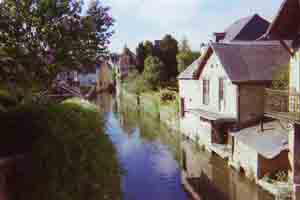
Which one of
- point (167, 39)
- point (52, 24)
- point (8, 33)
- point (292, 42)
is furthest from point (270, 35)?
point (167, 39)

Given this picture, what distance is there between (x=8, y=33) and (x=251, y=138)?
36.8 feet

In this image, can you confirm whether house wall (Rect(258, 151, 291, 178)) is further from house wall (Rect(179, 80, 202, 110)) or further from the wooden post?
house wall (Rect(179, 80, 202, 110))

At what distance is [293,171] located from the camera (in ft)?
31.8

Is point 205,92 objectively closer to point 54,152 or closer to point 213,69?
point 213,69

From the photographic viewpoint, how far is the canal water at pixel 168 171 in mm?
12016

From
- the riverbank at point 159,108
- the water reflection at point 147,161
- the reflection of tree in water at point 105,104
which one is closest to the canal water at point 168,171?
the water reflection at point 147,161

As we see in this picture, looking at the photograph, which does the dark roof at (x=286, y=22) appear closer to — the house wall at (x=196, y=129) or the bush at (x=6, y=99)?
the house wall at (x=196, y=129)

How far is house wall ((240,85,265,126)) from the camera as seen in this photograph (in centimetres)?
1490

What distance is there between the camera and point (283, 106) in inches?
395

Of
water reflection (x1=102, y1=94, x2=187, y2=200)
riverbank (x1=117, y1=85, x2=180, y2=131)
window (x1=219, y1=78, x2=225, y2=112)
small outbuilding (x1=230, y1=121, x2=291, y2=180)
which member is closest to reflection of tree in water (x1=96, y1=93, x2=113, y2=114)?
riverbank (x1=117, y1=85, x2=180, y2=131)

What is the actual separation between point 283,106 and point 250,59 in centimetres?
661

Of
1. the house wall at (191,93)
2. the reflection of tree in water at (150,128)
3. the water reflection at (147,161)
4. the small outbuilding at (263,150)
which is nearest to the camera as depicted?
the small outbuilding at (263,150)

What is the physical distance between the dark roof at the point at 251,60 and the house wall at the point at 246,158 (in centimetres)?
361

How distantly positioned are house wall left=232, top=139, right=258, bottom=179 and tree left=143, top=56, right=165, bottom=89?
81.6ft
